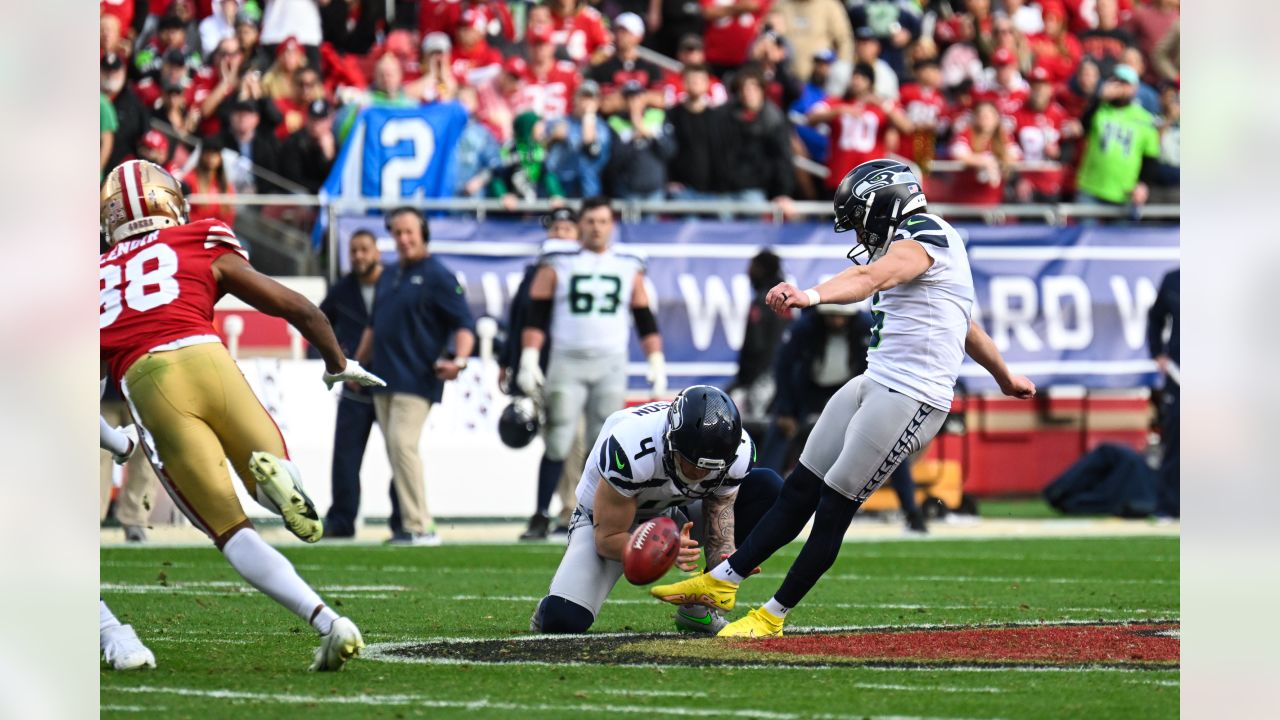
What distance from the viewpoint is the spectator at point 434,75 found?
15.1 meters

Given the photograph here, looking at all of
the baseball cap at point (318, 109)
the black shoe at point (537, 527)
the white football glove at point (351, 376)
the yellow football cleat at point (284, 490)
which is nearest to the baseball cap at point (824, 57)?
the baseball cap at point (318, 109)

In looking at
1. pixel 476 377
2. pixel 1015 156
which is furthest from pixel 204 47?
pixel 1015 156

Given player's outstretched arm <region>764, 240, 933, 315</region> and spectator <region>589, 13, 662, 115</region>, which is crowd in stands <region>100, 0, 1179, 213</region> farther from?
player's outstretched arm <region>764, 240, 933, 315</region>

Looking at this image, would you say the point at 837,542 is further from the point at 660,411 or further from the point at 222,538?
the point at 222,538

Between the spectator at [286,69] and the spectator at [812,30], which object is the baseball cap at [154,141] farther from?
the spectator at [812,30]

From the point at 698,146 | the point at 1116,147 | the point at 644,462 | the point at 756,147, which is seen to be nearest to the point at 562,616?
the point at 644,462

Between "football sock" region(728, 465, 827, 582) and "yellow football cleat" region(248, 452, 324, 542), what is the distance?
5.40 feet

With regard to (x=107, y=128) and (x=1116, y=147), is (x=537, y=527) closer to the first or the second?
(x=107, y=128)

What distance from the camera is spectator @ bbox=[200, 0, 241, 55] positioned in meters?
16.2

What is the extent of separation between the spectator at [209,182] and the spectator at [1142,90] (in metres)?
8.85

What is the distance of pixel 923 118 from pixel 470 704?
12244mm

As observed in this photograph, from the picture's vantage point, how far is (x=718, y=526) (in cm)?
731

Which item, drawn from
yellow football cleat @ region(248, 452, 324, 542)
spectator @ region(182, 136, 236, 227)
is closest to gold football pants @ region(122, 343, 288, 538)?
yellow football cleat @ region(248, 452, 324, 542)
